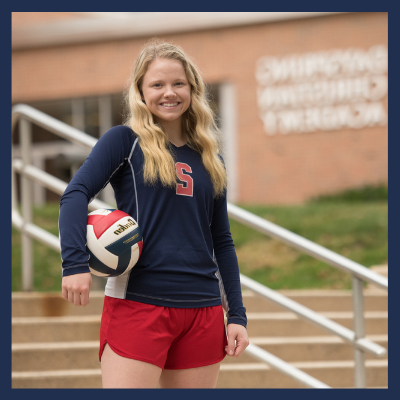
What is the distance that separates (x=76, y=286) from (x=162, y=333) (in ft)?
1.23

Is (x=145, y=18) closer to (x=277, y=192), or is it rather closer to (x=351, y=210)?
(x=277, y=192)

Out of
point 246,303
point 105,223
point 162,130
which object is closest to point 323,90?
point 246,303

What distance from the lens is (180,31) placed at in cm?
1338

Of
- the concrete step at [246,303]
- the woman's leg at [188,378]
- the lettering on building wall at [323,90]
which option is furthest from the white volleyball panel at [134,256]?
the lettering on building wall at [323,90]

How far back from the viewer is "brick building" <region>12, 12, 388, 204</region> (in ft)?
39.5

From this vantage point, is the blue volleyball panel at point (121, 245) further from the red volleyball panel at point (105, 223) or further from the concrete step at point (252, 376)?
the concrete step at point (252, 376)

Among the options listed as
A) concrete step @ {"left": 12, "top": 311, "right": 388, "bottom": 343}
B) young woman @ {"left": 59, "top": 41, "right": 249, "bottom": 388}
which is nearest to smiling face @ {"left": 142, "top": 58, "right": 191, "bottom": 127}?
young woman @ {"left": 59, "top": 41, "right": 249, "bottom": 388}

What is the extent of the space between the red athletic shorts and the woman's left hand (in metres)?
0.06

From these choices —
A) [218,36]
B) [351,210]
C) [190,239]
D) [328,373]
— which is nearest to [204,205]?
[190,239]

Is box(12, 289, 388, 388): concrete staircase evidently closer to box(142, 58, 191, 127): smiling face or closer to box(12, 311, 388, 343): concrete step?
box(12, 311, 388, 343): concrete step

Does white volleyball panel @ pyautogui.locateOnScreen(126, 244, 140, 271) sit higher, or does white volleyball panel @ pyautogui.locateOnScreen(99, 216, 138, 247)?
white volleyball panel @ pyautogui.locateOnScreen(99, 216, 138, 247)

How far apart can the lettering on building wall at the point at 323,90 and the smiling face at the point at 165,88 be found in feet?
34.3

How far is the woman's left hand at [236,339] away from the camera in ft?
7.20

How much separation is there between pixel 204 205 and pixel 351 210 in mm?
7527
